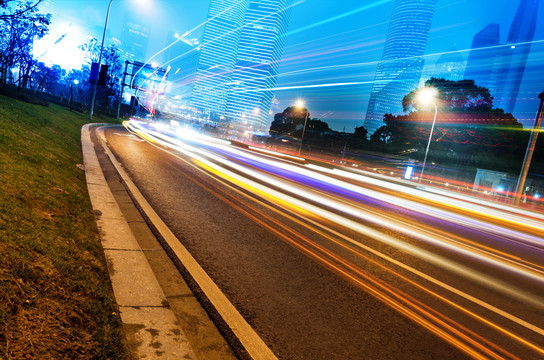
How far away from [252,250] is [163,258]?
149 centimetres

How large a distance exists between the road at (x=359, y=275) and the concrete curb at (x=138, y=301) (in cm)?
81

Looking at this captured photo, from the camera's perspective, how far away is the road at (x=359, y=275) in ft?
11.1

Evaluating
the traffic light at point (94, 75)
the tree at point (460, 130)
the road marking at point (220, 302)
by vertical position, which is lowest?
the road marking at point (220, 302)

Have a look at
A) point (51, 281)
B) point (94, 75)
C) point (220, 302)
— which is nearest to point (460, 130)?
point (94, 75)

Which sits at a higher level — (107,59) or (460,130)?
(107,59)

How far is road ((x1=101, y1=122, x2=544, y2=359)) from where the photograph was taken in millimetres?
3393

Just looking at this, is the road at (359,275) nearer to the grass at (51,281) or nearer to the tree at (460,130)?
the grass at (51,281)

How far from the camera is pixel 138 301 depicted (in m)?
3.31

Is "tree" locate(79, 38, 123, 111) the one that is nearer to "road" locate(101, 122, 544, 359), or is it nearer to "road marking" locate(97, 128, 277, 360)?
"road" locate(101, 122, 544, 359)

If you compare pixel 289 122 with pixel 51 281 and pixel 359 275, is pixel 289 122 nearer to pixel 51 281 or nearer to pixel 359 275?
pixel 359 275

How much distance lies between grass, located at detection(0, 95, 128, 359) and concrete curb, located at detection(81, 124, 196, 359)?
0.12 metres

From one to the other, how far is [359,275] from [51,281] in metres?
3.99

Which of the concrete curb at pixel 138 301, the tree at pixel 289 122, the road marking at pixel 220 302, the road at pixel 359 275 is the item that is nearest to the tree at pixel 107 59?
the tree at pixel 289 122

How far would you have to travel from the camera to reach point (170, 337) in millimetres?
2867
